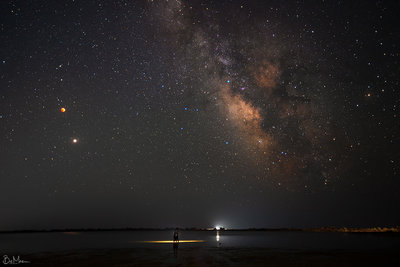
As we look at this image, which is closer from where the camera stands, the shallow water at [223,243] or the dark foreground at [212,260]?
the dark foreground at [212,260]

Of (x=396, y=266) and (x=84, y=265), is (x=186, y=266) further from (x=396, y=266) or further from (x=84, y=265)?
(x=396, y=266)

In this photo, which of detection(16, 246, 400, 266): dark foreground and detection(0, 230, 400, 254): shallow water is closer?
detection(16, 246, 400, 266): dark foreground

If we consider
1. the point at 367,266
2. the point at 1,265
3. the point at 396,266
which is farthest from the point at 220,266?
the point at 1,265

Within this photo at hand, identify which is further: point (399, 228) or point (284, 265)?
point (399, 228)

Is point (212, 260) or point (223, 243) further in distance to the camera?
point (223, 243)

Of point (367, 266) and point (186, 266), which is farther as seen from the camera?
point (367, 266)

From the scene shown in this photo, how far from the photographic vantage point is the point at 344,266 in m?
20.6

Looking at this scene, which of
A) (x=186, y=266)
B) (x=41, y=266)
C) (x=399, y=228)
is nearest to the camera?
(x=186, y=266)

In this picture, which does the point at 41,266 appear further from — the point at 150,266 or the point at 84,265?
the point at 150,266

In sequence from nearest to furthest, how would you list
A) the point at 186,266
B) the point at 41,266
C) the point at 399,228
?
the point at 186,266 → the point at 41,266 → the point at 399,228

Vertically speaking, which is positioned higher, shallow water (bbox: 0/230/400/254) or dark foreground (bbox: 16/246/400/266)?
dark foreground (bbox: 16/246/400/266)

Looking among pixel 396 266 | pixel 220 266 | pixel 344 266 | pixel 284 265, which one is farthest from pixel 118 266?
pixel 396 266

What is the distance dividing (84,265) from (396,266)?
21.2 m

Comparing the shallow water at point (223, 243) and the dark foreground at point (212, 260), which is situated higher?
the dark foreground at point (212, 260)
